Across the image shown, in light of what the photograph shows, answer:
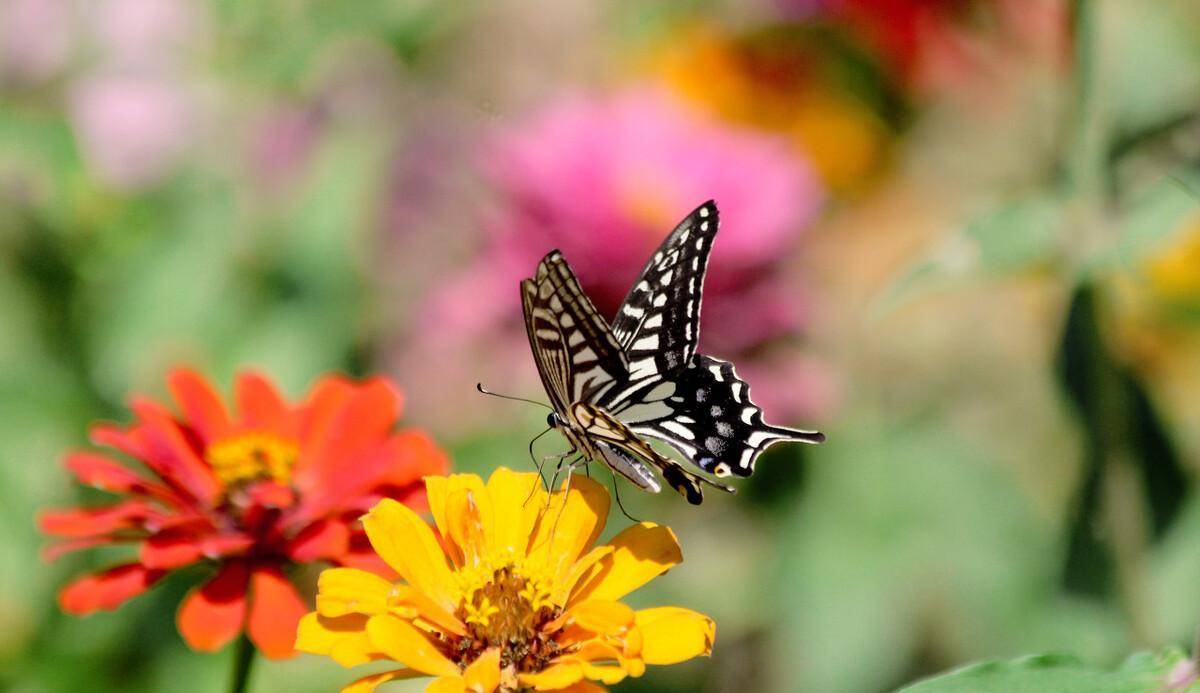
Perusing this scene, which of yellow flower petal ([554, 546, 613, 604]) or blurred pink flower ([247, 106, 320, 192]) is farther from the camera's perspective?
blurred pink flower ([247, 106, 320, 192])

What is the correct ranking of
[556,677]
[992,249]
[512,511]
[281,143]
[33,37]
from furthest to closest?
[281,143]
[33,37]
[992,249]
[512,511]
[556,677]

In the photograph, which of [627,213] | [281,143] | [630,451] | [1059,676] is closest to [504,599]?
[630,451]

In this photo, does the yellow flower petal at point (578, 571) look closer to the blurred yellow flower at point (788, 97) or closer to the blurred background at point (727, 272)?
the blurred background at point (727, 272)

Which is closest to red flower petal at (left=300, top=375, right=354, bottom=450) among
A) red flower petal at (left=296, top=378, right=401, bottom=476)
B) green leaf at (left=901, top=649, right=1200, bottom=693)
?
red flower petal at (left=296, top=378, right=401, bottom=476)

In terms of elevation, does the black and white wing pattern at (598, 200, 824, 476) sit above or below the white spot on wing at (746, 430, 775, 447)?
above

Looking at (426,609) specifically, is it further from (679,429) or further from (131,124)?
(131,124)

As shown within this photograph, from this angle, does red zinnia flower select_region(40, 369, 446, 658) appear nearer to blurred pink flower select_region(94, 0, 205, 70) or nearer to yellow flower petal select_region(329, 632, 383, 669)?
yellow flower petal select_region(329, 632, 383, 669)
